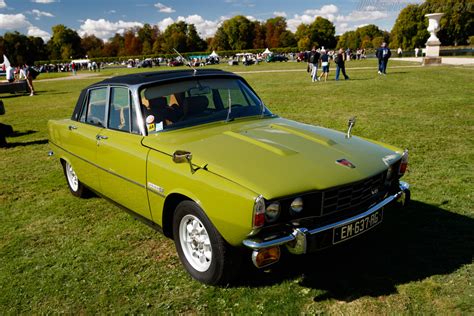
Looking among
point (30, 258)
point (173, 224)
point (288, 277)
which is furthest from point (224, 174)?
point (30, 258)

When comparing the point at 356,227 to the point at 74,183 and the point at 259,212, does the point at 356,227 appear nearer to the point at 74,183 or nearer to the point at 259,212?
the point at 259,212

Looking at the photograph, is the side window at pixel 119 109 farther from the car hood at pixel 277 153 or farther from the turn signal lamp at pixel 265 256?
the turn signal lamp at pixel 265 256

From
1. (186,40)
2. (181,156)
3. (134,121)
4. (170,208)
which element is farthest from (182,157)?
(186,40)

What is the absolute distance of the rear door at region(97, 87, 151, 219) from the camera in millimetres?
3922

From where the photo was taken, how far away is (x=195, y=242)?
11.5 ft

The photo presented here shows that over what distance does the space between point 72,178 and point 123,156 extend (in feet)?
7.40

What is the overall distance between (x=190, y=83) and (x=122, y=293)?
2.29 m

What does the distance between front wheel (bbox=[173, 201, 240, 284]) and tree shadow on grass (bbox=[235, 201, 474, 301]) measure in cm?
33

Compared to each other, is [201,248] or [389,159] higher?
[389,159]

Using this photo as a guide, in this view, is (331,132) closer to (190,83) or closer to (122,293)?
(190,83)

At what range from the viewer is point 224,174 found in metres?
3.07

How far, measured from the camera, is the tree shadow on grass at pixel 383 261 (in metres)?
3.36

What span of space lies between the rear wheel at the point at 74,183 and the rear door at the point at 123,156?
3.72 feet

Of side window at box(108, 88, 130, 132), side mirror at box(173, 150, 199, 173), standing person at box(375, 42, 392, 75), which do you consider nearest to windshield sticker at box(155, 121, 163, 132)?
side window at box(108, 88, 130, 132)
